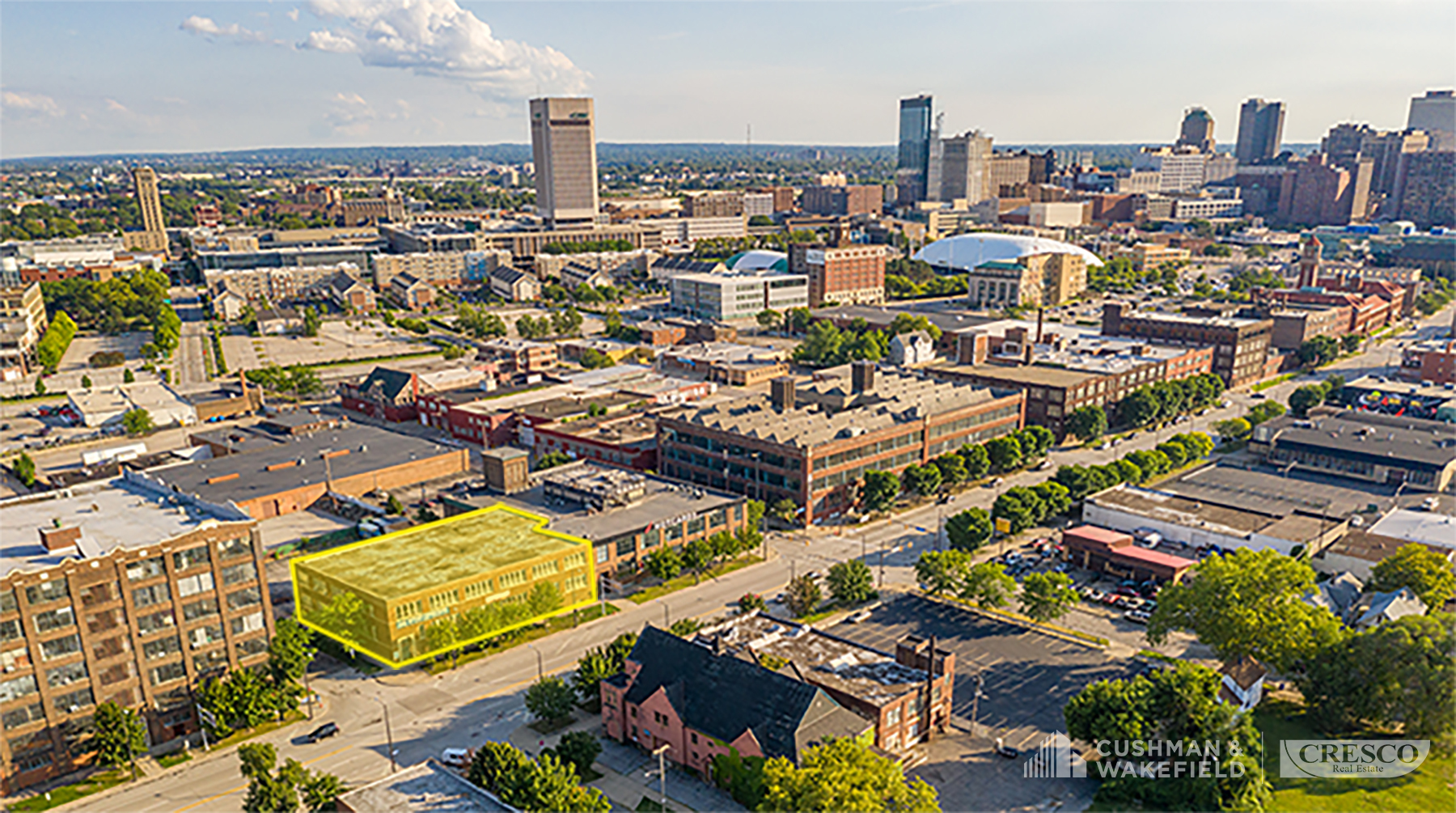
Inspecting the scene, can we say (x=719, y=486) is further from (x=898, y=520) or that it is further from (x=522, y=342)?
(x=522, y=342)

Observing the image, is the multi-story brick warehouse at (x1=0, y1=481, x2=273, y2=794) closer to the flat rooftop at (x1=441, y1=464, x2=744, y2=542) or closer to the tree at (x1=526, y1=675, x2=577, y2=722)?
the tree at (x1=526, y1=675, x2=577, y2=722)

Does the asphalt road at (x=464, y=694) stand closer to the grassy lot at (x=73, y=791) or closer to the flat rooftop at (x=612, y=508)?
the grassy lot at (x=73, y=791)

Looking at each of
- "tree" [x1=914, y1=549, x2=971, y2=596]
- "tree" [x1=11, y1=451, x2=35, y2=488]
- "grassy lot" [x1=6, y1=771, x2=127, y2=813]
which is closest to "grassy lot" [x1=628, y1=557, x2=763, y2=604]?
"tree" [x1=914, y1=549, x2=971, y2=596]

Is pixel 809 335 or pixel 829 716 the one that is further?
pixel 809 335

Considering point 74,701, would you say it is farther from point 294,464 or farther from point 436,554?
point 294,464

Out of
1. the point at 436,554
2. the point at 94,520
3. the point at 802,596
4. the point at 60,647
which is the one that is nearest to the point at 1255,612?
the point at 802,596

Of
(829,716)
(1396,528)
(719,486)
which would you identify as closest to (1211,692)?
(829,716)
